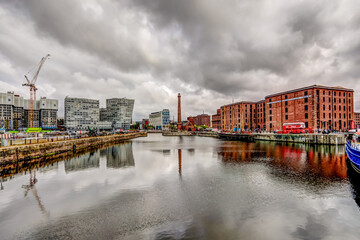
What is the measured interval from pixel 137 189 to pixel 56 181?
9.89 metres

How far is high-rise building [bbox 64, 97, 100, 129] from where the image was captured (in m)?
177

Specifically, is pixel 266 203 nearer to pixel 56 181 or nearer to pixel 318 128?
pixel 56 181

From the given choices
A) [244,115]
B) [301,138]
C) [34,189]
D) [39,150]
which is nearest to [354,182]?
[34,189]

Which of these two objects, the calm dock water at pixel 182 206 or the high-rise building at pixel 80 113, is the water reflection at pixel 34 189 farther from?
the high-rise building at pixel 80 113

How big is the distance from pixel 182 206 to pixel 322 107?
78.3 metres

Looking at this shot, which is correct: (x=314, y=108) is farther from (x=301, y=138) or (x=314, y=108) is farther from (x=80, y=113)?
(x=80, y=113)

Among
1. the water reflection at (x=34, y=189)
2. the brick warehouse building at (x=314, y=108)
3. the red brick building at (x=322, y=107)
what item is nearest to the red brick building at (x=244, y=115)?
the brick warehouse building at (x=314, y=108)

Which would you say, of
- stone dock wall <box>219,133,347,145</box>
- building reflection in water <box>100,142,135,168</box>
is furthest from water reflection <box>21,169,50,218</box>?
stone dock wall <box>219,133,347,145</box>

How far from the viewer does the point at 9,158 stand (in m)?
25.7

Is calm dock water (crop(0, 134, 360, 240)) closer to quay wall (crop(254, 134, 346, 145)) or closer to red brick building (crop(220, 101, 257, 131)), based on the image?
quay wall (crop(254, 134, 346, 145))

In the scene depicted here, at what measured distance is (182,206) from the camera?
520 inches

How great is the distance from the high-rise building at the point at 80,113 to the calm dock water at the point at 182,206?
177896mm

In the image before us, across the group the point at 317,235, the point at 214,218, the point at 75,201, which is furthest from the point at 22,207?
the point at 317,235

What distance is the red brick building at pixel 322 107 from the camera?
226 ft
